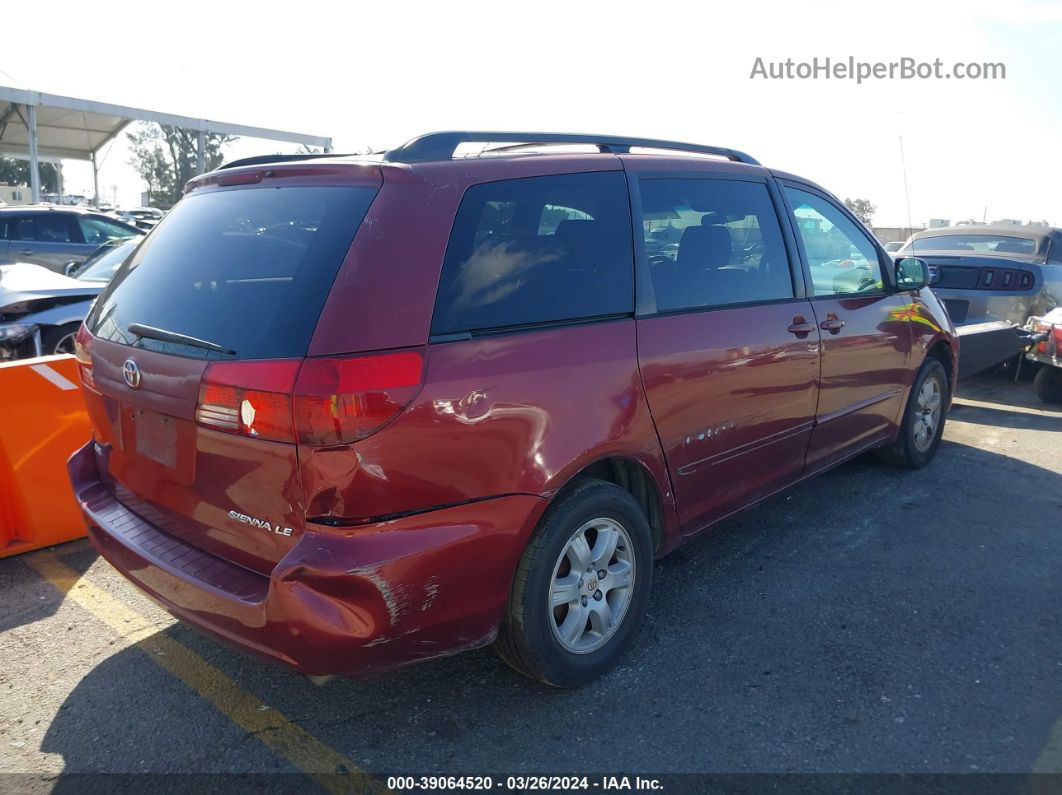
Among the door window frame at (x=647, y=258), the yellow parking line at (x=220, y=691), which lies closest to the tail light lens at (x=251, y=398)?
the yellow parking line at (x=220, y=691)

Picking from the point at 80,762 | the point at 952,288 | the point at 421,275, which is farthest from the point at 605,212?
the point at 952,288

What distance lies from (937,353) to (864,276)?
124 cm

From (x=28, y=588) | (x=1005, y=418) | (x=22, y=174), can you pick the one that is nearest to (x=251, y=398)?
(x=28, y=588)

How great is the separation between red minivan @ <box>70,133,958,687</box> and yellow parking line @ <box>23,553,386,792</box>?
0.40 meters

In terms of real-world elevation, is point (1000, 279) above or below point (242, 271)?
below

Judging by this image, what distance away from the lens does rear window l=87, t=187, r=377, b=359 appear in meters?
2.48

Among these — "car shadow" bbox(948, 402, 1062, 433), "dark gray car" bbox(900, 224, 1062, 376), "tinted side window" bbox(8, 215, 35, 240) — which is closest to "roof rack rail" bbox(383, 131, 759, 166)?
"car shadow" bbox(948, 402, 1062, 433)

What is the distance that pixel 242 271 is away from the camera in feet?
8.96

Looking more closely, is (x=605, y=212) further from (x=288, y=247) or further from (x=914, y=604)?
(x=914, y=604)

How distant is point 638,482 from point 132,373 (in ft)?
6.16

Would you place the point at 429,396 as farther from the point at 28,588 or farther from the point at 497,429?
the point at 28,588

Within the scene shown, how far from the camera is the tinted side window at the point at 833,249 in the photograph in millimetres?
4293

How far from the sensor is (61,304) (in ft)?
22.5

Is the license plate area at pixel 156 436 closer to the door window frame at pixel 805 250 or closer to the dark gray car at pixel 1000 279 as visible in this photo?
the door window frame at pixel 805 250
